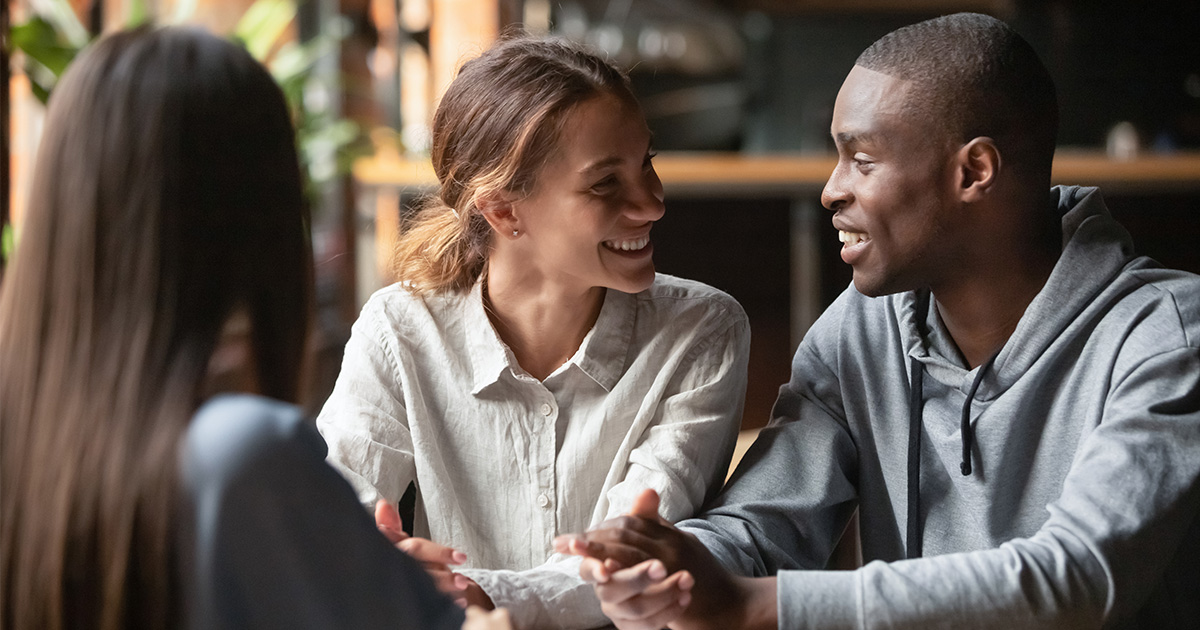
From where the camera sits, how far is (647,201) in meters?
1.22

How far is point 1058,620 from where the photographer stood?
0.89 metres

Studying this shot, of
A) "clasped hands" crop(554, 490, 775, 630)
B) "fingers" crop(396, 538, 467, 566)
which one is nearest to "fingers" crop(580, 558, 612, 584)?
"clasped hands" crop(554, 490, 775, 630)

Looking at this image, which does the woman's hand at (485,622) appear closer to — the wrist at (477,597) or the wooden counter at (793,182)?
the wrist at (477,597)

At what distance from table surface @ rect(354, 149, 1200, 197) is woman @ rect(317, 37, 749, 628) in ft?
8.24

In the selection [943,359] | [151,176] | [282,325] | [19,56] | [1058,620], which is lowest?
[1058,620]

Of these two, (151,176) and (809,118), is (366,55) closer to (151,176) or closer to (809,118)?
(809,118)

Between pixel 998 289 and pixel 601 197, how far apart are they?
0.43 metres

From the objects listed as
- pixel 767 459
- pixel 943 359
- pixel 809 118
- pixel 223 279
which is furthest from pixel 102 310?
pixel 809 118

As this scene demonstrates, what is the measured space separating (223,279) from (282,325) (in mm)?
60

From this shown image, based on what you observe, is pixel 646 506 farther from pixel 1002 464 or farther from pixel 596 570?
pixel 1002 464

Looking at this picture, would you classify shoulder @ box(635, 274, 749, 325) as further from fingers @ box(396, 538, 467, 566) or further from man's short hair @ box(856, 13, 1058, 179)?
fingers @ box(396, 538, 467, 566)

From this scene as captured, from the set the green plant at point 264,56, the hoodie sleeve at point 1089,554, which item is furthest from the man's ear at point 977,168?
the green plant at point 264,56

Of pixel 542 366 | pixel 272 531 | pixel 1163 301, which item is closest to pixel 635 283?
pixel 542 366

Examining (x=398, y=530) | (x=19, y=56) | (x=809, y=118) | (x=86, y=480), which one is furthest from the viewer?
(x=809, y=118)
